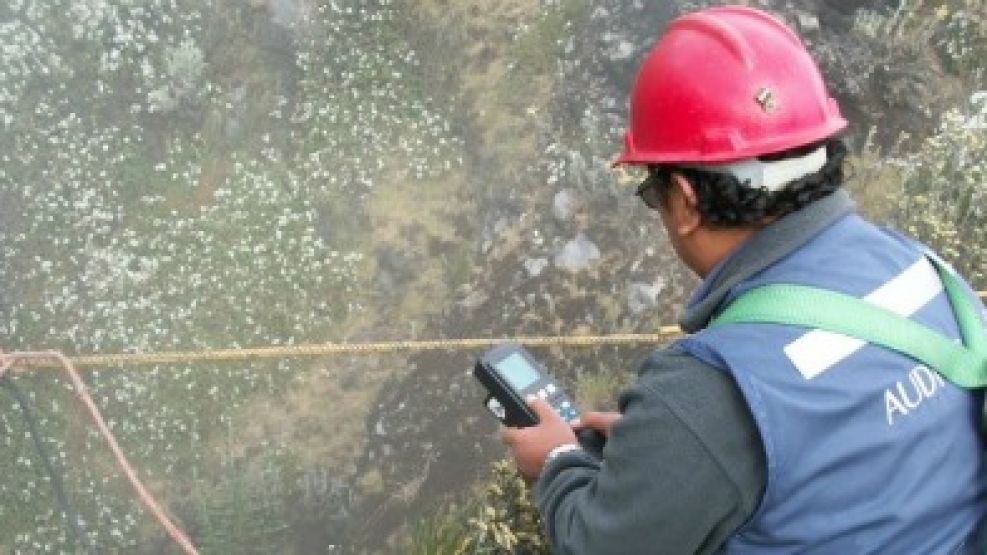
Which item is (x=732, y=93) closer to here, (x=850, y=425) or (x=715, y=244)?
(x=715, y=244)

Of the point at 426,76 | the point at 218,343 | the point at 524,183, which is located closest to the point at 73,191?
the point at 218,343

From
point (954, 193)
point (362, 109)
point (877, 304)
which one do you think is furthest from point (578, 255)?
point (877, 304)

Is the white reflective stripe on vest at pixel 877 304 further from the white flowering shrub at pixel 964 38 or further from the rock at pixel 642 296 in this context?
the white flowering shrub at pixel 964 38

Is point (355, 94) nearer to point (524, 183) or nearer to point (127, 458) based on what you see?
point (524, 183)

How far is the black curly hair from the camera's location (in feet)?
8.58

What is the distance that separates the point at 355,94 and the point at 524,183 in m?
1.70

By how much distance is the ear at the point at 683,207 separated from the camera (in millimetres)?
2723

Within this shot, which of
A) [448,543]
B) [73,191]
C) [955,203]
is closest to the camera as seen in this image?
[448,543]

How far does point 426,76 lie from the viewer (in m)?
8.27

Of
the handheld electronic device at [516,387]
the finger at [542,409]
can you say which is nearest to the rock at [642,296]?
the handheld electronic device at [516,387]

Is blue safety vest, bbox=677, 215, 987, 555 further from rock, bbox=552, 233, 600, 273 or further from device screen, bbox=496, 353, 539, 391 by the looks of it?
rock, bbox=552, 233, 600, 273

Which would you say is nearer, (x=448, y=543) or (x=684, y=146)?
(x=684, y=146)

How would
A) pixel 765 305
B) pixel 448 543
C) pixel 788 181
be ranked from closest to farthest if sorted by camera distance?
pixel 765 305 < pixel 788 181 < pixel 448 543

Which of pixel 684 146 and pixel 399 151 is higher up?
pixel 684 146
